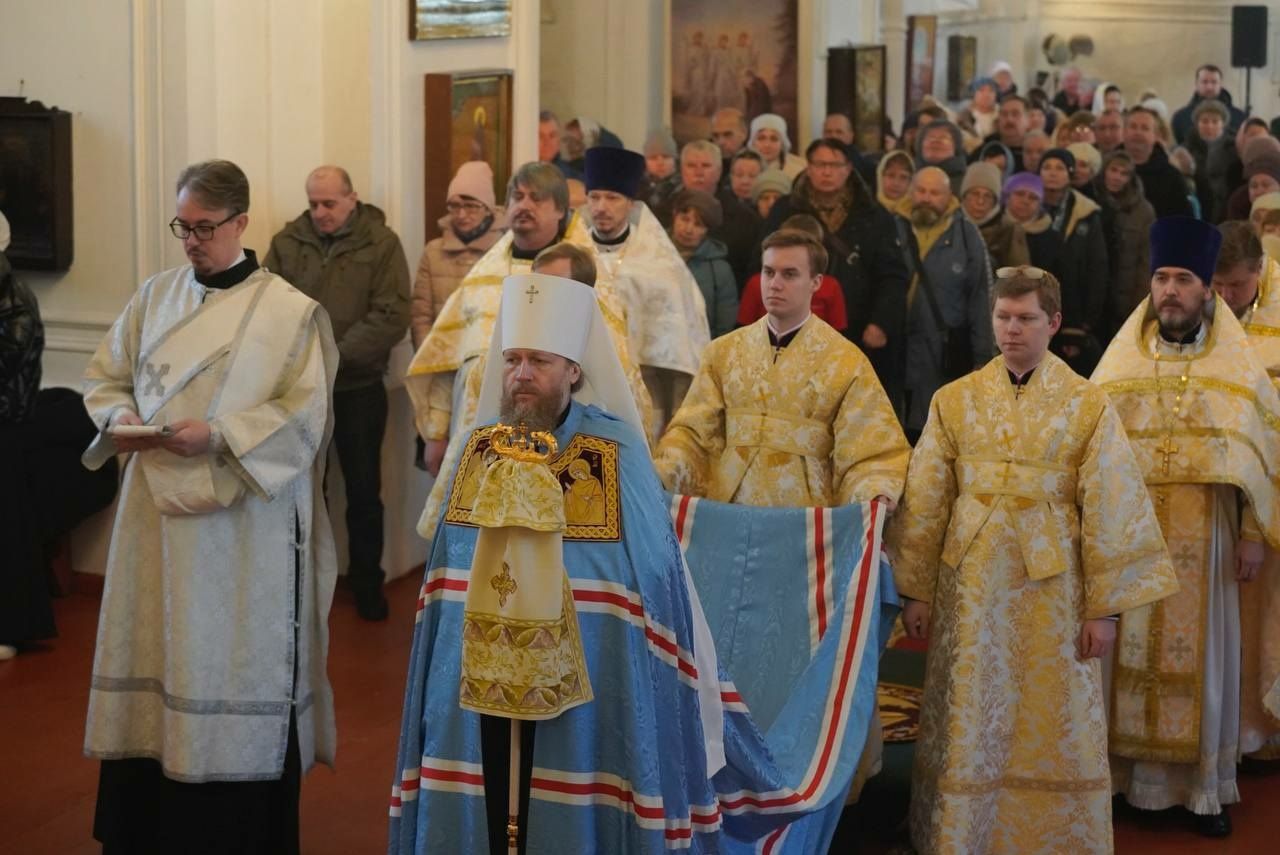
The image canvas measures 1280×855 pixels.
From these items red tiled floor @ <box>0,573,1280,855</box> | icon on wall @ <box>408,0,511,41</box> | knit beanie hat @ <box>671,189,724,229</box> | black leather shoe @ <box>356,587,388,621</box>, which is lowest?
red tiled floor @ <box>0,573,1280,855</box>

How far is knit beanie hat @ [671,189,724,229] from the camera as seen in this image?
8859mm

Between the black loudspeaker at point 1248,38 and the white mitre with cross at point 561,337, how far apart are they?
22084 mm

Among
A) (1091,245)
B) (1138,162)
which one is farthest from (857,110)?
(1091,245)

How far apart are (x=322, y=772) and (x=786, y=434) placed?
2.02m

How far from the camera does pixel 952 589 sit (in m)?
5.40

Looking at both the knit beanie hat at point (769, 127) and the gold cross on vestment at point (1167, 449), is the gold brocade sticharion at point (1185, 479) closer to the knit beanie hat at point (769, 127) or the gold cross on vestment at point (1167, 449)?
the gold cross on vestment at point (1167, 449)

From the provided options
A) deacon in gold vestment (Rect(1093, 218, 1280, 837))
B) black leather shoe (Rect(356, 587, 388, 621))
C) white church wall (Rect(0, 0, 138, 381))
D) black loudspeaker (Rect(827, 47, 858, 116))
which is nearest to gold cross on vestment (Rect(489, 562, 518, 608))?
deacon in gold vestment (Rect(1093, 218, 1280, 837))

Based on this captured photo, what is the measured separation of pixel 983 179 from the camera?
10125 mm

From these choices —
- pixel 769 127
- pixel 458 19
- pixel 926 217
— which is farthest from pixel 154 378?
pixel 769 127

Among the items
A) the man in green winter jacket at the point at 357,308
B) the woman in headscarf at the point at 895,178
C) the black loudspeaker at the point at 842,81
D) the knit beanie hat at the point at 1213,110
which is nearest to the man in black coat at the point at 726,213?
the woman in headscarf at the point at 895,178

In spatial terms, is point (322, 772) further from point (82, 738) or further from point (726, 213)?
point (726, 213)

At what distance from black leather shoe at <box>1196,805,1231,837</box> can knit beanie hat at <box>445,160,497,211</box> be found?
416 cm

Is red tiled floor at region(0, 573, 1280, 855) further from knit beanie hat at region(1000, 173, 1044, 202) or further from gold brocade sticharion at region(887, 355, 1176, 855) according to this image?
knit beanie hat at region(1000, 173, 1044, 202)

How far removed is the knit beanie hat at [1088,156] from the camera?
1234 cm
